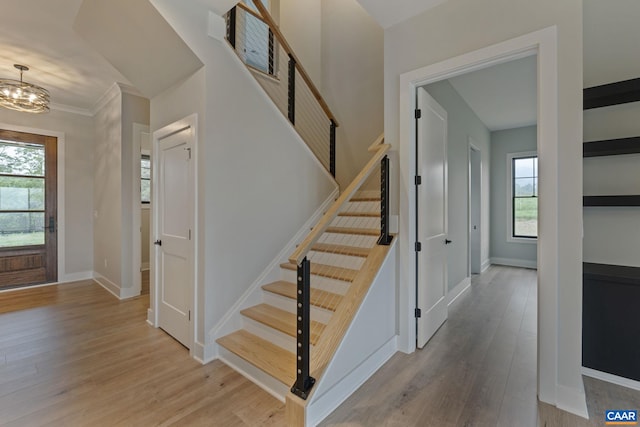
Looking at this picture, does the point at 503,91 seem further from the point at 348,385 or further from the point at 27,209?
the point at 27,209

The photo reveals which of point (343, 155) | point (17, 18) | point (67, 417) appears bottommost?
point (67, 417)

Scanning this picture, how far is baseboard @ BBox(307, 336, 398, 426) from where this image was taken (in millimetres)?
1729

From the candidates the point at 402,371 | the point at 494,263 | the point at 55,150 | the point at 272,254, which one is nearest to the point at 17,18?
the point at 55,150

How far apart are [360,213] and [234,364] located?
2.00 meters

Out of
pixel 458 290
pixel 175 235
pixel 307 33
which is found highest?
pixel 307 33

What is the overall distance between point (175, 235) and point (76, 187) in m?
3.51

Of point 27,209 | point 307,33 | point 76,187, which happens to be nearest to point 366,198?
point 307,33

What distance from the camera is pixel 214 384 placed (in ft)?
6.94

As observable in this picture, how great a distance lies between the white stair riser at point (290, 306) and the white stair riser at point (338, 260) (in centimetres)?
58

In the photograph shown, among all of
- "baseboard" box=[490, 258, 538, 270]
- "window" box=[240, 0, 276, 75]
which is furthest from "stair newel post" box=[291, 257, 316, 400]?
"baseboard" box=[490, 258, 538, 270]

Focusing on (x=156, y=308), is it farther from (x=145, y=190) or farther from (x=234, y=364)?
(x=145, y=190)

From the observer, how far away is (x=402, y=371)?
2248mm

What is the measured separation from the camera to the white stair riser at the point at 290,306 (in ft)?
7.78

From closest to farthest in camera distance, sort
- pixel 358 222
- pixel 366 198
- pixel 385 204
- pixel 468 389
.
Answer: pixel 468 389
pixel 385 204
pixel 358 222
pixel 366 198
